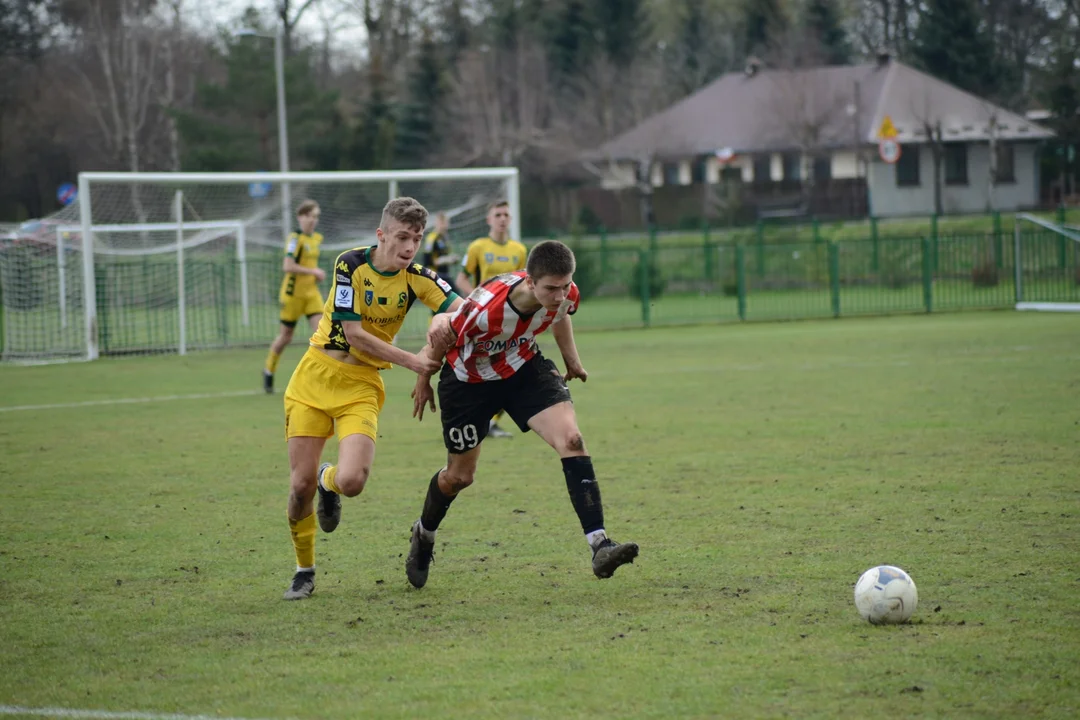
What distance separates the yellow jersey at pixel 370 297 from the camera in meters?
6.23

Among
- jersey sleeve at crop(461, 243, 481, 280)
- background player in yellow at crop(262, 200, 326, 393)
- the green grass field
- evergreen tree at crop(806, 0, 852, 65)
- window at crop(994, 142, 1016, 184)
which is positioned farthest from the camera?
evergreen tree at crop(806, 0, 852, 65)

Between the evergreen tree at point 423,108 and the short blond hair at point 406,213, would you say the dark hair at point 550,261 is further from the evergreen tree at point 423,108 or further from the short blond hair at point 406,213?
the evergreen tree at point 423,108

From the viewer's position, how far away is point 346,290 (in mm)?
6215

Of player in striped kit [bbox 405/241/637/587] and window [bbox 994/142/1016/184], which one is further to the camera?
window [bbox 994/142/1016/184]

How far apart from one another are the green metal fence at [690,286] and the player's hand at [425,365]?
1704cm

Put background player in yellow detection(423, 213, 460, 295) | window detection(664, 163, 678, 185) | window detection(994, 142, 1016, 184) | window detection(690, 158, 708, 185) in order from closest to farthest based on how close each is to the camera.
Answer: background player in yellow detection(423, 213, 460, 295), window detection(994, 142, 1016, 184), window detection(690, 158, 708, 185), window detection(664, 163, 678, 185)

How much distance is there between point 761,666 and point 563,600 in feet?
4.45

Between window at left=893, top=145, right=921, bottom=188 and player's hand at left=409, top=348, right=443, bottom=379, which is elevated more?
window at left=893, top=145, right=921, bottom=188

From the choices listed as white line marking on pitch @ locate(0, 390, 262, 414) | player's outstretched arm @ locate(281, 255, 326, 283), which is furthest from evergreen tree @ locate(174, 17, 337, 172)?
player's outstretched arm @ locate(281, 255, 326, 283)

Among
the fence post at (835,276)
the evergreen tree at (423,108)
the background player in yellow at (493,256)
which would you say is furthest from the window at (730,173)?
the background player in yellow at (493,256)

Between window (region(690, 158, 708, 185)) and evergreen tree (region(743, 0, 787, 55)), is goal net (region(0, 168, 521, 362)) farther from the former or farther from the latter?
evergreen tree (region(743, 0, 787, 55))

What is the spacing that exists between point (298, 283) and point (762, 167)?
1612 inches

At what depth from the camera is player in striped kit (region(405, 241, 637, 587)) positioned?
6090 millimetres

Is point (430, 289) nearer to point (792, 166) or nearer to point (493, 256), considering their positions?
point (493, 256)
